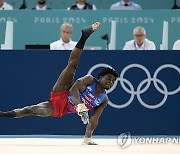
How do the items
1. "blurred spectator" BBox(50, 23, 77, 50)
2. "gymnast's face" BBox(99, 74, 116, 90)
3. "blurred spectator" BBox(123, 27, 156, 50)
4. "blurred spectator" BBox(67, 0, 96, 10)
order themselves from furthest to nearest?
"blurred spectator" BBox(67, 0, 96, 10) → "blurred spectator" BBox(50, 23, 77, 50) → "blurred spectator" BBox(123, 27, 156, 50) → "gymnast's face" BBox(99, 74, 116, 90)

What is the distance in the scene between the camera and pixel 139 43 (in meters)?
12.0

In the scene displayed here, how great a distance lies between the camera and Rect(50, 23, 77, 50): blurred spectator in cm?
1197

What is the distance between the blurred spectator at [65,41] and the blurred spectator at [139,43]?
1027 millimetres

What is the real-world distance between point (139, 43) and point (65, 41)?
138 cm

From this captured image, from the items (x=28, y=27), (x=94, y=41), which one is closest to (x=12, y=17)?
(x=28, y=27)

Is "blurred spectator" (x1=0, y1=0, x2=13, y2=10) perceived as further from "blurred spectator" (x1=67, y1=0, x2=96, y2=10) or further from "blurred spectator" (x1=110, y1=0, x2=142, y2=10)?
"blurred spectator" (x1=110, y1=0, x2=142, y2=10)

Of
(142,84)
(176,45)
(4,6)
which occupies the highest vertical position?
(4,6)

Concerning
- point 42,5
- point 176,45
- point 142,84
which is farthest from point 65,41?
point 176,45

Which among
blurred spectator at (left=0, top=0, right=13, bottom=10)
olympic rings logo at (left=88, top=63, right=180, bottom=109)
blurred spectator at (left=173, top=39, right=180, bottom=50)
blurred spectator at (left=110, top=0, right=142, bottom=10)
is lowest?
olympic rings logo at (left=88, top=63, right=180, bottom=109)

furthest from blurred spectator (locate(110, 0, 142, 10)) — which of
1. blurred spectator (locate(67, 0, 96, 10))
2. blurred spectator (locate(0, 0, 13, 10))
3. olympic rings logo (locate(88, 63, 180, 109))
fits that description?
olympic rings logo (locate(88, 63, 180, 109))

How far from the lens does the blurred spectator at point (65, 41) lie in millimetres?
11969

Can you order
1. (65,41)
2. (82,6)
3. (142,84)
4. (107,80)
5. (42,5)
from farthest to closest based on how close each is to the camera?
(42,5) < (82,6) < (65,41) < (142,84) < (107,80)

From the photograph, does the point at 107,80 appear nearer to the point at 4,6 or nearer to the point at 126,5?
the point at 126,5

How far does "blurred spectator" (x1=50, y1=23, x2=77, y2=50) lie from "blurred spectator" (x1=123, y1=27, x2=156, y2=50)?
103 centimetres
